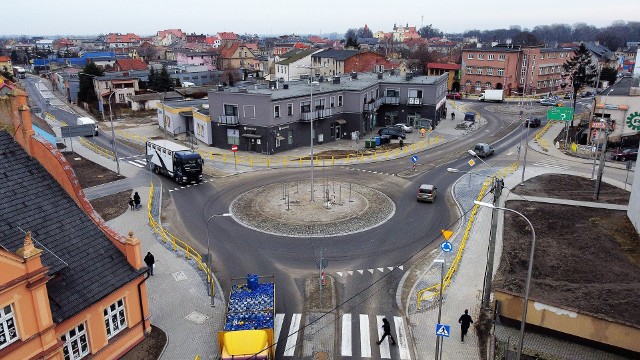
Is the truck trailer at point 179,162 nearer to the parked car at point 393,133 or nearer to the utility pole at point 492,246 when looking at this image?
the parked car at point 393,133

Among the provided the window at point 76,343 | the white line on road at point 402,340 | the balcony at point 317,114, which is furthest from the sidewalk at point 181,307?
the balcony at point 317,114

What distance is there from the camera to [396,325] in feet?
67.6

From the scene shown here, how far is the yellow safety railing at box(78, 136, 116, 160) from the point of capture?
50469 millimetres

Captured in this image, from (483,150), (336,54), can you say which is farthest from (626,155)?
(336,54)

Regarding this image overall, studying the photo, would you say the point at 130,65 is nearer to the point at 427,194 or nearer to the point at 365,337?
the point at 427,194

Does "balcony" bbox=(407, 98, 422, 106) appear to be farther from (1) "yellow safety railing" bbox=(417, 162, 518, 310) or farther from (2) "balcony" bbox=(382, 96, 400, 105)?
(1) "yellow safety railing" bbox=(417, 162, 518, 310)

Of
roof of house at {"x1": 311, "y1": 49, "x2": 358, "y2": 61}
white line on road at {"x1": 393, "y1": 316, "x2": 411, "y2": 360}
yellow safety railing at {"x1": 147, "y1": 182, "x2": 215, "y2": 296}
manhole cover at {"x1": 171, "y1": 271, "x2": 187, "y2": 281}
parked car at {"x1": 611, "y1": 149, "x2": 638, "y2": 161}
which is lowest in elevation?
white line on road at {"x1": 393, "y1": 316, "x2": 411, "y2": 360}

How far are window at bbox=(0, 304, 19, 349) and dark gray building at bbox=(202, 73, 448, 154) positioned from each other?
3591cm

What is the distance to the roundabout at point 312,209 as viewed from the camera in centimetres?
3077

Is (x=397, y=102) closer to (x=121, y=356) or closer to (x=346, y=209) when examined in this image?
(x=346, y=209)

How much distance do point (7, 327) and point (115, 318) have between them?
4520 mm

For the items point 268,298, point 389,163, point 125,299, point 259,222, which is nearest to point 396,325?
point 268,298

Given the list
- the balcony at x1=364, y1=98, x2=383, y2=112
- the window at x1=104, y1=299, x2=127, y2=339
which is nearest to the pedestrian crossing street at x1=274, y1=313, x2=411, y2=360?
the window at x1=104, y1=299, x2=127, y2=339

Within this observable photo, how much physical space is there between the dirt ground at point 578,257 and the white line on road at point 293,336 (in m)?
9.55
